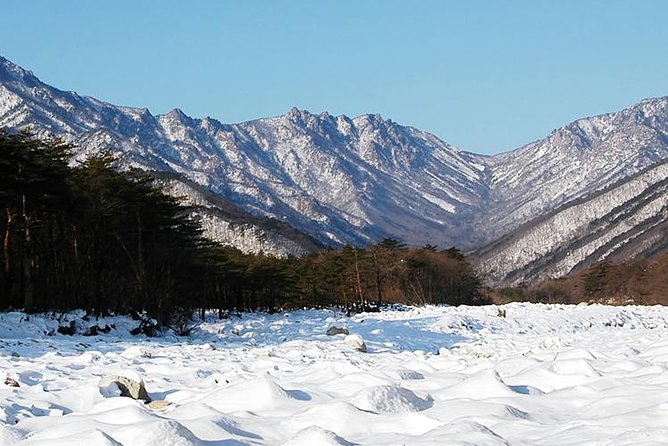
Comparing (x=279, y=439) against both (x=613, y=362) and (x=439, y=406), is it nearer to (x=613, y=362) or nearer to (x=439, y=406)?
(x=439, y=406)

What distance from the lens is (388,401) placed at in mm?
6305

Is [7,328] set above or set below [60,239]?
below

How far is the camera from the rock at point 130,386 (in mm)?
8250

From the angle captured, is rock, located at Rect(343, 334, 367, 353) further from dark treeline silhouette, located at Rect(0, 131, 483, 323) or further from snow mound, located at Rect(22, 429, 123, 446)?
snow mound, located at Rect(22, 429, 123, 446)

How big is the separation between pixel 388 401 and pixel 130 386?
11.5 feet

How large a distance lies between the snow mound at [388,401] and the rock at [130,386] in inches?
116

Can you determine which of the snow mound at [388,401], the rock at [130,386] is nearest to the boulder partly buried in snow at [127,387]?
the rock at [130,386]

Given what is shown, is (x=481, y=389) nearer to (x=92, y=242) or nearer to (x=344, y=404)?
(x=344, y=404)

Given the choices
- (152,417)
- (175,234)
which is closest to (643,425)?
(152,417)

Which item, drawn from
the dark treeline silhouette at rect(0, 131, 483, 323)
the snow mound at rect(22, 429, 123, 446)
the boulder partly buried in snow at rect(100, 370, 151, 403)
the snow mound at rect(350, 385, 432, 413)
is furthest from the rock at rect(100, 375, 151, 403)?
the dark treeline silhouette at rect(0, 131, 483, 323)

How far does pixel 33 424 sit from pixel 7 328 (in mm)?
14457

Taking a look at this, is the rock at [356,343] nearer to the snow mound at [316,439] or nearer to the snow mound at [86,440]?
the snow mound at [316,439]

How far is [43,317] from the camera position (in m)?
21.0

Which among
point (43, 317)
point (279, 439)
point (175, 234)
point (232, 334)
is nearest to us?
point (279, 439)
